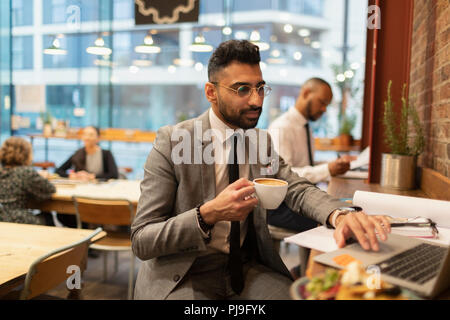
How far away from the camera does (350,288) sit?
0.71 meters

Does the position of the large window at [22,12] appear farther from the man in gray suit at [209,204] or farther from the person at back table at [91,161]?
the man in gray suit at [209,204]

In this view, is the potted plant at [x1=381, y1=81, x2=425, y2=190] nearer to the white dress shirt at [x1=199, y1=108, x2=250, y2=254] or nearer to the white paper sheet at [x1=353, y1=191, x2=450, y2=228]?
the white paper sheet at [x1=353, y1=191, x2=450, y2=228]

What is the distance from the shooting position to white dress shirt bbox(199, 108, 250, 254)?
1.46 m

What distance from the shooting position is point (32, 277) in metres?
1.57

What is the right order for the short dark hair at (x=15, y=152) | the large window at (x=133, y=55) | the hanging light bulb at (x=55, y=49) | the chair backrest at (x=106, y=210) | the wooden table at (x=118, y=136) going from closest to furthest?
the chair backrest at (x=106, y=210) < the short dark hair at (x=15, y=152) < the hanging light bulb at (x=55, y=49) < the wooden table at (x=118, y=136) < the large window at (x=133, y=55)

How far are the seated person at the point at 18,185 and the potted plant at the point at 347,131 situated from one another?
459 centimetres

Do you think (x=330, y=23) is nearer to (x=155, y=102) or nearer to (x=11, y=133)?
(x=155, y=102)

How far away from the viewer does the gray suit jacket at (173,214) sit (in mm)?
1259

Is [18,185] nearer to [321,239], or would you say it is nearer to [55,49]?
[55,49]

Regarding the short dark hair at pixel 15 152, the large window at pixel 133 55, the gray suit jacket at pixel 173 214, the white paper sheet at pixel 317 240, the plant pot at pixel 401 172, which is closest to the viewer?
the white paper sheet at pixel 317 240

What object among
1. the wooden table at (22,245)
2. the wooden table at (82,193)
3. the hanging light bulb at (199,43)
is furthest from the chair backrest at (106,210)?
the hanging light bulb at (199,43)

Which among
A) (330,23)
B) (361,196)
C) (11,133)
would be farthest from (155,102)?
(361,196)
